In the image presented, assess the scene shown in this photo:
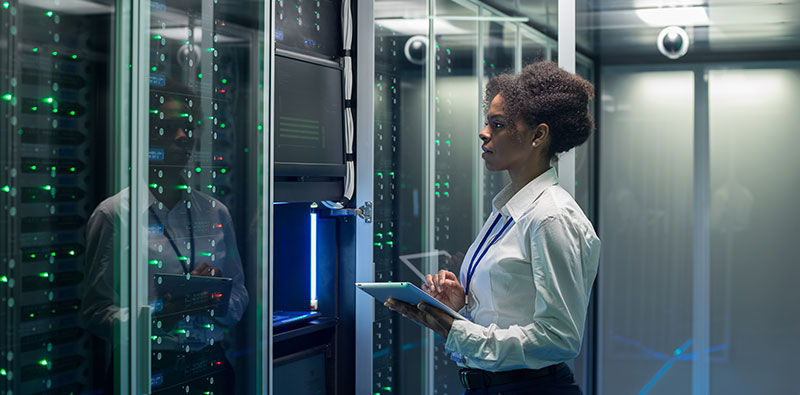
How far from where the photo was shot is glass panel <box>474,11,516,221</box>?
3088 millimetres

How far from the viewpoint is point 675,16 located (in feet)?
11.5

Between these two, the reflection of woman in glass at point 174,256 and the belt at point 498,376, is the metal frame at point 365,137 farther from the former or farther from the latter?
the belt at point 498,376

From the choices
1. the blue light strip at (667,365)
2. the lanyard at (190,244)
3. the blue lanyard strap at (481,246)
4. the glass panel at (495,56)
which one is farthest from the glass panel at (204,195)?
the blue light strip at (667,365)

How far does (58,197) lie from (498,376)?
1.12m

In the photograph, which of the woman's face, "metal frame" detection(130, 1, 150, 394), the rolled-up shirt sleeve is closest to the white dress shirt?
the rolled-up shirt sleeve

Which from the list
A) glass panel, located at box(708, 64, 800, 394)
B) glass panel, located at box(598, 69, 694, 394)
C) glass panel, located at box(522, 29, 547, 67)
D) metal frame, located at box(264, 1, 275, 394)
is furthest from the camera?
glass panel, located at box(598, 69, 694, 394)

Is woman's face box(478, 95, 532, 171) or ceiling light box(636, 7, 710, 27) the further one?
ceiling light box(636, 7, 710, 27)

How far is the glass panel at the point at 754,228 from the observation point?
3.33 meters

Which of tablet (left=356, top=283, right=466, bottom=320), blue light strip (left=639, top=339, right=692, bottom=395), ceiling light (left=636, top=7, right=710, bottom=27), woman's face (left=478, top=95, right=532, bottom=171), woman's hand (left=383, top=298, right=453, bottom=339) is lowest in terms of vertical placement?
blue light strip (left=639, top=339, right=692, bottom=395)

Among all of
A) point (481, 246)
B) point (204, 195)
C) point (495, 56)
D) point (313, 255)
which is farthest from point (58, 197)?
point (495, 56)

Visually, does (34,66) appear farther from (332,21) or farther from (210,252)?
(332,21)

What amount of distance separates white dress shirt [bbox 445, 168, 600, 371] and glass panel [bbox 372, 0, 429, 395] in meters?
1.33

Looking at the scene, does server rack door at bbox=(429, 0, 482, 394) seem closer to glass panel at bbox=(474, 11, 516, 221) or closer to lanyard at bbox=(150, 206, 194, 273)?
glass panel at bbox=(474, 11, 516, 221)

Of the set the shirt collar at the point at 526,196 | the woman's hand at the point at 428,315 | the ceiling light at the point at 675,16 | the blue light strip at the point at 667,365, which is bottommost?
the blue light strip at the point at 667,365
